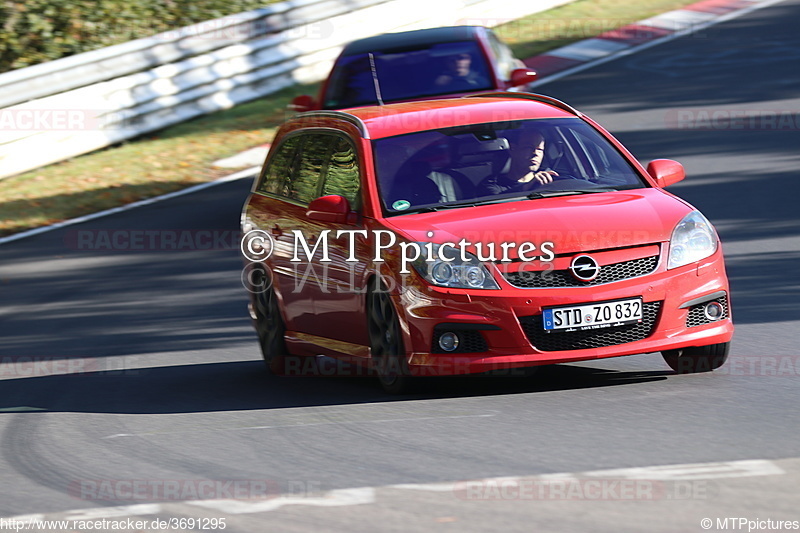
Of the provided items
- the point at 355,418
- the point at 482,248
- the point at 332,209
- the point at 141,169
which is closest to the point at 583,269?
the point at 482,248

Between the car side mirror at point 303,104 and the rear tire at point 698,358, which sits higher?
the rear tire at point 698,358

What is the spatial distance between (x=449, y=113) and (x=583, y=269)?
6.08 ft

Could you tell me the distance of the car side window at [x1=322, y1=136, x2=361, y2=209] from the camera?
897 centimetres

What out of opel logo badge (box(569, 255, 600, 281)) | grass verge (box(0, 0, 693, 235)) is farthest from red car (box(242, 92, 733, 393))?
grass verge (box(0, 0, 693, 235))

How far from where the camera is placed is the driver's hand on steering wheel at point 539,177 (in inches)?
347

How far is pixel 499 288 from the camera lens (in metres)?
7.85

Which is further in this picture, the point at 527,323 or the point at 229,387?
the point at 229,387

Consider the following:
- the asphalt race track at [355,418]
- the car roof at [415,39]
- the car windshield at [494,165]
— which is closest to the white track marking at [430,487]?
the asphalt race track at [355,418]

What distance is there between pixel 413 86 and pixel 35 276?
13.1ft

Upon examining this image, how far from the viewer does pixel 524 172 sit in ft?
29.1

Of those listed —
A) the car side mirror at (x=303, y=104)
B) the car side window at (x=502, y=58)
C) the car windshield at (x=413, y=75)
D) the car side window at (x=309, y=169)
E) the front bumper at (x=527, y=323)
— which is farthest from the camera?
the car side mirror at (x=303, y=104)

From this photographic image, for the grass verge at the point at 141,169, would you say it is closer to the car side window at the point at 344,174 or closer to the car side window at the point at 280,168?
the car side window at the point at 280,168

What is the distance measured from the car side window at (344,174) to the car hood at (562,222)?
0.56 m

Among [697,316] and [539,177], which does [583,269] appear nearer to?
[697,316]
